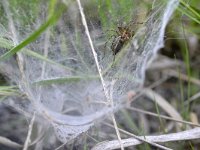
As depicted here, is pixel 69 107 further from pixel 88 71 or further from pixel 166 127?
pixel 166 127

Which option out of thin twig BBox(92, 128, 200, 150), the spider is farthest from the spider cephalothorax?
thin twig BBox(92, 128, 200, 150)

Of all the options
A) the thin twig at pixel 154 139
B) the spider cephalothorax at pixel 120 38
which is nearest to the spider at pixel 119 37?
the spider cephalothorax at pixel 120 38

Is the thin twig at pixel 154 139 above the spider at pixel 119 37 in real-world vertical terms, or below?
below

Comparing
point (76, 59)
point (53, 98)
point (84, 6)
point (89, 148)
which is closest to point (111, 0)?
point (84, 6)

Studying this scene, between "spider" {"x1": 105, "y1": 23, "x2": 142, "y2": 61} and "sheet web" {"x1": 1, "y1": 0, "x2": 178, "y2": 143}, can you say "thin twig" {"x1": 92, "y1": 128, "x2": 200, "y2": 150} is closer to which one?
"sheet web" {"x1": 1, "y1": 0, "x2": 178, "y2": 143}

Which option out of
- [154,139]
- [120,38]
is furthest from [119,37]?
[154,139]

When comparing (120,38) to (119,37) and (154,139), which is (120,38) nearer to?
(119,37)

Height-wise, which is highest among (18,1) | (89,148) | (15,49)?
(18,1)

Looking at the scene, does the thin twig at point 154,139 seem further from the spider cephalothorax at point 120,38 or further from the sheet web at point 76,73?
the spider cephalothorax at point 120,38
